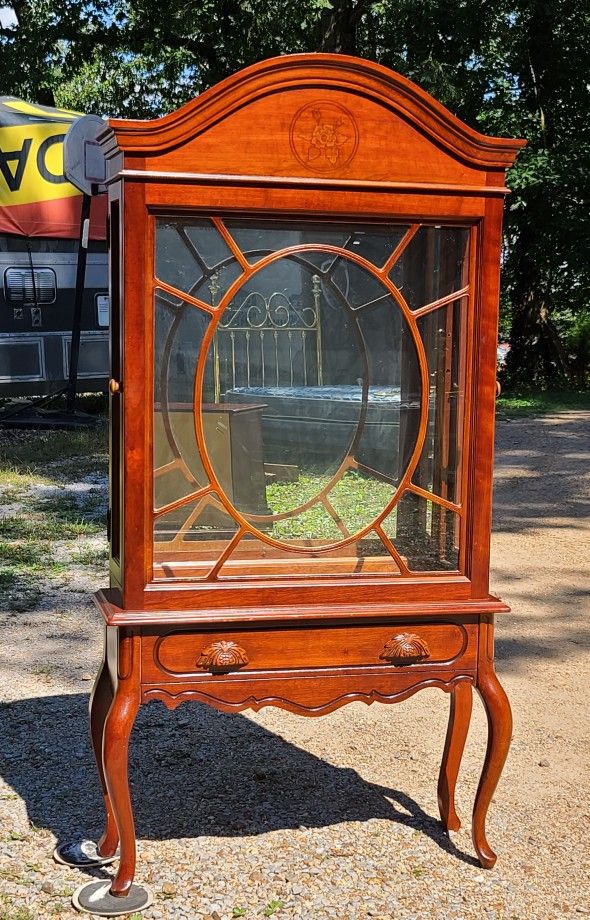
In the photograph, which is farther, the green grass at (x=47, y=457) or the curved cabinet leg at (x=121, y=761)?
the green grass at (x=47, y=457)

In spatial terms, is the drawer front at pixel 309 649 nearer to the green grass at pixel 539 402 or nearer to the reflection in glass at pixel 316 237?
the reflection in glass at pixel 316 237

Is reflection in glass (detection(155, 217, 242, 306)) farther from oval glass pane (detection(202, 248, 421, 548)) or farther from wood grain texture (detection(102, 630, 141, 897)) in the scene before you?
wood grain texture (detection(102, 630, 141, 897))

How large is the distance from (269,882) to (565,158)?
13520 mm

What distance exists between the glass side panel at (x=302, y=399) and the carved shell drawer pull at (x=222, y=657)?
16 cm

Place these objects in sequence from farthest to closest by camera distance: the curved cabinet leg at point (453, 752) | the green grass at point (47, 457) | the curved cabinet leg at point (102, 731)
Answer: the green grass at point (47, 457)
the curved cabinet leg at point (453, 752)
the curved cabinet leg at point (102, 731)

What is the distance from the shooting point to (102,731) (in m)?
2.79

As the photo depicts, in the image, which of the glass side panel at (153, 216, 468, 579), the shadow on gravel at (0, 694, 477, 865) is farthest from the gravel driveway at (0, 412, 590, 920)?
the glass side panel at (153, 216, 468, 579)

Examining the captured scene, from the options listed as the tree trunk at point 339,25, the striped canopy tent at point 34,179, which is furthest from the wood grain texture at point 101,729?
the tree trunk at point 339,25

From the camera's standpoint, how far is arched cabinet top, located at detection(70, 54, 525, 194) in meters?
2.28

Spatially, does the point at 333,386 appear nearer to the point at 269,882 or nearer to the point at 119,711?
the point at 119,711

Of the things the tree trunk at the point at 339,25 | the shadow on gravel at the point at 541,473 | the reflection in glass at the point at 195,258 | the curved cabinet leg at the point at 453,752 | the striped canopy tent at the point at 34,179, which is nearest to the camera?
the reflection in glass at the point at 195,258

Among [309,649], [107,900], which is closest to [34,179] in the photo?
[309,649]

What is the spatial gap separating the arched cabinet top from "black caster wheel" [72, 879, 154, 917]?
1604 mm

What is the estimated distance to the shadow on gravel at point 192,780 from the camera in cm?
290
